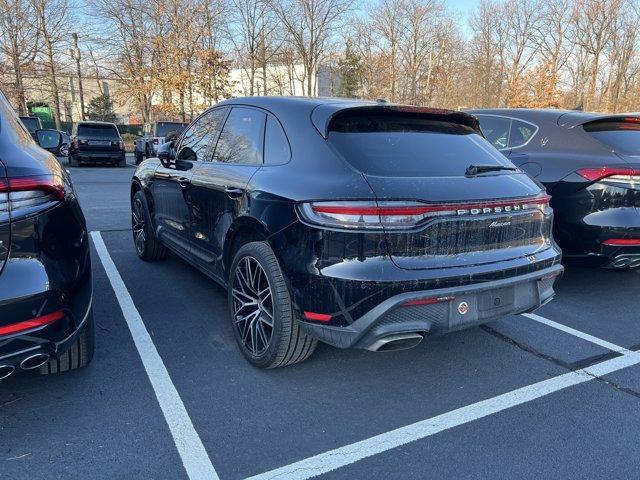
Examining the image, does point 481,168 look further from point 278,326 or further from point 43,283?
point 43,283

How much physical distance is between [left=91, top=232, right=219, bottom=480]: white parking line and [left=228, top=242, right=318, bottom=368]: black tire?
0.55 meters

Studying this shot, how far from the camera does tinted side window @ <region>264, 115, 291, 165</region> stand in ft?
9.84

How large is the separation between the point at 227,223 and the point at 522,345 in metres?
2.28

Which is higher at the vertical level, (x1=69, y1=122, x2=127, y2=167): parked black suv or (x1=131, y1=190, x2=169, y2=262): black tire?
(x1=69, y1=122, x2=127, y2=167): parked black suv

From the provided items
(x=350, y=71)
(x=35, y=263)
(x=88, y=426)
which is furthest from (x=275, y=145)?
(x=350, y=71)

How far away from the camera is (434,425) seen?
2.61m

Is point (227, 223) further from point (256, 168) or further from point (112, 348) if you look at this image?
point (112, 348)

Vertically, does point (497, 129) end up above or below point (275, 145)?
above

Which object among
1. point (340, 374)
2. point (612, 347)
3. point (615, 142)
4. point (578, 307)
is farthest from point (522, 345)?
point (615, 142)

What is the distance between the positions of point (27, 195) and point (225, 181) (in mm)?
1402

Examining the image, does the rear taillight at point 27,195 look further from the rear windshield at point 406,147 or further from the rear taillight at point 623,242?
the rear taillight at point 623,242

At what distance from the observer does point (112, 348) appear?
3.38 metres

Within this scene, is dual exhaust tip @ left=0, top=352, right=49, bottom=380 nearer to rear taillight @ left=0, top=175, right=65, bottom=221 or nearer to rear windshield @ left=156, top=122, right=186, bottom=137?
rear taillight @ left=0, top=175, right=65, bottom=221

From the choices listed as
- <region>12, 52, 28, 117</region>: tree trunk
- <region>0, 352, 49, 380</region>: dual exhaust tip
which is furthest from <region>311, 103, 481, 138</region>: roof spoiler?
<region>12, 52, 28, 117</region>: tree trunk
